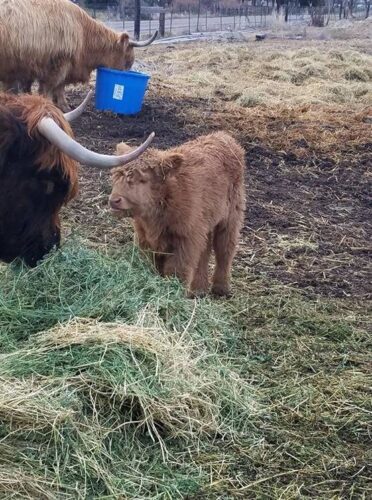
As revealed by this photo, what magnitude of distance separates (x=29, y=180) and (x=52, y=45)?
6430 millimetres

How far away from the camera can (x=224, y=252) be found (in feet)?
17.9

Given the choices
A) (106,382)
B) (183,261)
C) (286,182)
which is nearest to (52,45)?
(286,182)

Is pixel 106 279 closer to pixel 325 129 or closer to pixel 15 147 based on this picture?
pixel 15 147

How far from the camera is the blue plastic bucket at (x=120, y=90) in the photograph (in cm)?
1023

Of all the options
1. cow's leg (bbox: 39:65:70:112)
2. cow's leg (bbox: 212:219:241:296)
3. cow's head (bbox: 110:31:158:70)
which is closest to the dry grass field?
cow's leg (bbox: 212:219:241:296)

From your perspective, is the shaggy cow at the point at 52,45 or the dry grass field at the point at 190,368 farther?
the shaggy cow at the point at 52,45

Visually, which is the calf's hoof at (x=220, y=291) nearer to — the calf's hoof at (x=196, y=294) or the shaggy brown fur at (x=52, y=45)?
the calf's hoof at (x=196, y=294)

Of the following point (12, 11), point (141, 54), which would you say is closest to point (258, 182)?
point (12, 11)

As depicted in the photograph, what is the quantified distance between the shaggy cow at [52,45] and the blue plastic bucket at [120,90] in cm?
63

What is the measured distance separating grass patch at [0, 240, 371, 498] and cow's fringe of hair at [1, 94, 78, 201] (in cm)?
57

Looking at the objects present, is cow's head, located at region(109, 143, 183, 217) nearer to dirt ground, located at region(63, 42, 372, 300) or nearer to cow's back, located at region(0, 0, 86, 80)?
dirt ground, located at region(63, 42, 372, 300)

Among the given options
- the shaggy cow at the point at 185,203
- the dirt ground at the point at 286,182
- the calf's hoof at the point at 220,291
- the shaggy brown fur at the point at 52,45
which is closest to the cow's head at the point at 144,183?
the shaggy cow at the point at 185,203

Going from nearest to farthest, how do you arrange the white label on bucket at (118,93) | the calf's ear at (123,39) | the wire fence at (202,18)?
the white label on bucket at (118,93), the calf's ear at (123,39), the wire fence at (202,18)

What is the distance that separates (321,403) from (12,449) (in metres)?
1.67
